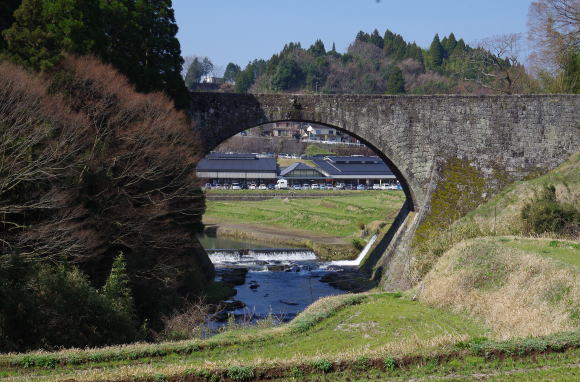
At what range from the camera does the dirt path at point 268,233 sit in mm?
44500

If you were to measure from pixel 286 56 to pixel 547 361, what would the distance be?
3716 inches

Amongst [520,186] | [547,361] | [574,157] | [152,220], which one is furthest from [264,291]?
[547,361]

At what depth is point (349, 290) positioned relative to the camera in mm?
29328

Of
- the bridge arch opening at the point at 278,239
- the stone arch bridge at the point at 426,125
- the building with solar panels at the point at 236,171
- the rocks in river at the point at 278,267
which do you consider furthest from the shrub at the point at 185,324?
the building with solar panels at the point at 236,171

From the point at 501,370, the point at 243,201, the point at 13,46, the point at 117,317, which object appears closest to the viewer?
the point at 501,370

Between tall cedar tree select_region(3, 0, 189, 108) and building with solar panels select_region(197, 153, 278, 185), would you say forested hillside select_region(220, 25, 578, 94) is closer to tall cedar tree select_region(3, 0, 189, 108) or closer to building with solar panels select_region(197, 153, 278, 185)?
building with solar panels select_region(197, 153, 278, 185)

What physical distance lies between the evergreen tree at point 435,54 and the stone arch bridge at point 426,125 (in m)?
74.7

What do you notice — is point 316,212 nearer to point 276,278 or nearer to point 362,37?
point 276,278

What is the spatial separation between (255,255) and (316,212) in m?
14.8

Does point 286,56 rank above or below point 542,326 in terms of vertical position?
above

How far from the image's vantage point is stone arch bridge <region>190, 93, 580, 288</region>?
29062 mm

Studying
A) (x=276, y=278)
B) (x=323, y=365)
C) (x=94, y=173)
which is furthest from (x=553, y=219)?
(x=323, y=365)

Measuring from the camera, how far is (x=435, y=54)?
346 ft

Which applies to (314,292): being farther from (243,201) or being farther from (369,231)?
(243,201)
